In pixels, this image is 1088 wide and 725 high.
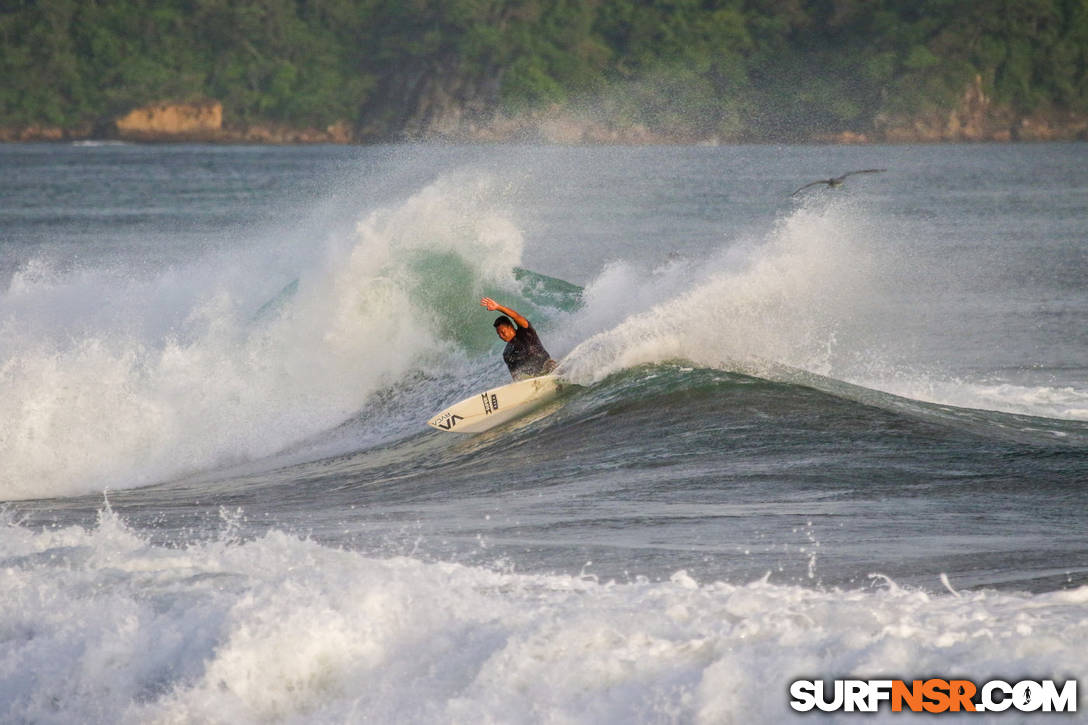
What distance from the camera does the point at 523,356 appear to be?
14.5 metres

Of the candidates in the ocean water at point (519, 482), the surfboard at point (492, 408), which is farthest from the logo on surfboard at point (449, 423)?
the ocean water at point (519, 482)

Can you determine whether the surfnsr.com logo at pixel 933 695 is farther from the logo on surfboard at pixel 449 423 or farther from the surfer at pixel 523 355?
the surfer at pixel 523 355

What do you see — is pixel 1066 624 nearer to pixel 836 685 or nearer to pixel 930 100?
pixel 836 685

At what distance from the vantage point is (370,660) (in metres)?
6.80

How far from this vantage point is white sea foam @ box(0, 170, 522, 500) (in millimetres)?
15664

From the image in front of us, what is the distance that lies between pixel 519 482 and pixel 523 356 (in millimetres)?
3012

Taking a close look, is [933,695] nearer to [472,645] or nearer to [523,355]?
[472,645]

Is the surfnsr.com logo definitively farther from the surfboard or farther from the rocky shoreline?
the rocky shoreline

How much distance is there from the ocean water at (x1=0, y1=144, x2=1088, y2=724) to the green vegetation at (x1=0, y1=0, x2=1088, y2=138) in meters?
74.6

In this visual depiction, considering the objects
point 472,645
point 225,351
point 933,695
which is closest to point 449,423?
point 225,351

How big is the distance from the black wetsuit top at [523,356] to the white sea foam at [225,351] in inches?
120

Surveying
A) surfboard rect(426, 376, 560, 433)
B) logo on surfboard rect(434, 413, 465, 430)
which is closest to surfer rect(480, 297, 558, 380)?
surfboard rect(426, 376, 560, 433)

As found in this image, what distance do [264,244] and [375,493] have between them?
12.4 metres

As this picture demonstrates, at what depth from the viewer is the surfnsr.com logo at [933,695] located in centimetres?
577
